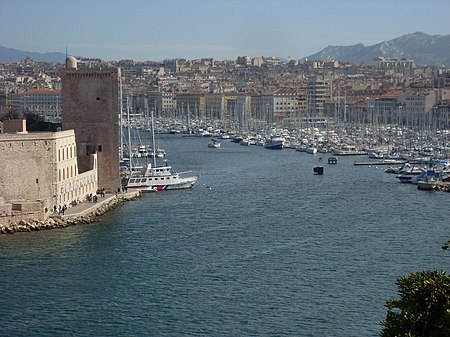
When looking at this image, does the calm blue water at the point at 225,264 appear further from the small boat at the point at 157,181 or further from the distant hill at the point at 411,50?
the distant hill at the point at 411,50

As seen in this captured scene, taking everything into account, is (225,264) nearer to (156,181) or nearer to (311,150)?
(156,181)

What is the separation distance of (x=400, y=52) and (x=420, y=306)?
168493 mm

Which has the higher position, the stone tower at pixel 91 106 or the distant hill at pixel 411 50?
the distant hill at pixel 411 50

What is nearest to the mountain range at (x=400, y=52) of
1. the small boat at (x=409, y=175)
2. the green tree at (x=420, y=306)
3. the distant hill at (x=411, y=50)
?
the distant hill at (x=411, y=50)

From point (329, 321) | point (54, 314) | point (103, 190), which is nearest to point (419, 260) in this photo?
point (329, 321)

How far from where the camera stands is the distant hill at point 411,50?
157250 millimetres

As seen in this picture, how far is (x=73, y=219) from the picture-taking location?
16.1m

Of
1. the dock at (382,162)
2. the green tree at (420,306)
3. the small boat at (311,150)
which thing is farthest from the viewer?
the small boat at (311,150)

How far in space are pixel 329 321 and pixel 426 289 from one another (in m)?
3.06

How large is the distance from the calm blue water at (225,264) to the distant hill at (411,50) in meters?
131

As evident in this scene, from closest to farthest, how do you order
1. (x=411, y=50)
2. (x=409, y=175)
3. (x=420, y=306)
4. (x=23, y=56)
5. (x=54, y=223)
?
(x=420, y=306)
(x=54, y=223)
(x=409, y=175)
(x=411, y=50)
(x=23, y=56)

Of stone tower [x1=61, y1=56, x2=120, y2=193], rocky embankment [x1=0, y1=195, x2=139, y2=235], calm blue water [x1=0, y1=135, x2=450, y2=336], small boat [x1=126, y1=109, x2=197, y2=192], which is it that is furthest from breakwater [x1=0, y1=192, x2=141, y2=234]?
small boat [x1=126, y1=109, x2=197, y2=192]

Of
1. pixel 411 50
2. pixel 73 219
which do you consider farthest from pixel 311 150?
pixel 411 50

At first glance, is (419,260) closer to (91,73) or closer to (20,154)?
(20,154)
